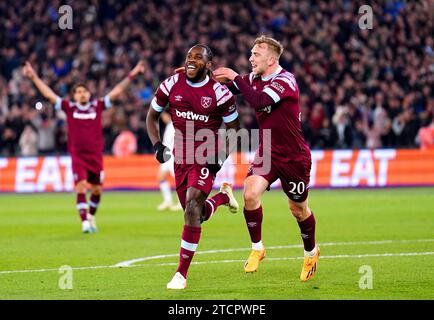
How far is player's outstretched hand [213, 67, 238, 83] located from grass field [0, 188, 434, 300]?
2119mm

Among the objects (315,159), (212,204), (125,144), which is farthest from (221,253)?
(125,144)

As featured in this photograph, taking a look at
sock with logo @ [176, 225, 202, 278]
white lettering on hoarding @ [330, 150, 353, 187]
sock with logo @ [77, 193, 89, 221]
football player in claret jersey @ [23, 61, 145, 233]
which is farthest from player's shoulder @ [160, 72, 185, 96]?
white lettering on hoarding @ [330, 150, 353, 187]

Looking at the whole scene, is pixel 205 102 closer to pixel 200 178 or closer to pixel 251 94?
pixel 251 94

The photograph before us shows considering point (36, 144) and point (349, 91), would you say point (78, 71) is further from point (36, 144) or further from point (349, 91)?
point (349, 91)

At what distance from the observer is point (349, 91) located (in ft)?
93.0

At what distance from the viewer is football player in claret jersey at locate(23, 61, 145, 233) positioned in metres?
16.5

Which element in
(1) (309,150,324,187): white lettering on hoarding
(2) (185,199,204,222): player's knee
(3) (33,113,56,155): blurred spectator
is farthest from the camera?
(3) (33,113,56,155): blurred spectator

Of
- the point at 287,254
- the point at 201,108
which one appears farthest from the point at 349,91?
the point at 201,108

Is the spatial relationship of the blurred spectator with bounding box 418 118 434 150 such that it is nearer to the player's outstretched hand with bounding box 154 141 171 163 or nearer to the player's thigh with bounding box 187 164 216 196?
the player's thigh with bounding box 187 164 216 196

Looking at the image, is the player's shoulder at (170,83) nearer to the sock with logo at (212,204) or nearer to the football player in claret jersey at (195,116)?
the football player in claret jersey at (195,116)

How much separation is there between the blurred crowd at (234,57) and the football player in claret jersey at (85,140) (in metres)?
11.3

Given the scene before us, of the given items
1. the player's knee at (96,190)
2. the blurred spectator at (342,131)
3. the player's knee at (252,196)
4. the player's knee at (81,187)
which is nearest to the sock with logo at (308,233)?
the player's knee at (252,196)

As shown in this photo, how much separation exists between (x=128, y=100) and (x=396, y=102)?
7.83 m

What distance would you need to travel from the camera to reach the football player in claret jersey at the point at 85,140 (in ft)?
54.2
